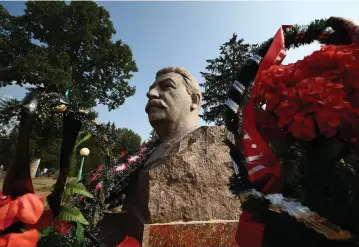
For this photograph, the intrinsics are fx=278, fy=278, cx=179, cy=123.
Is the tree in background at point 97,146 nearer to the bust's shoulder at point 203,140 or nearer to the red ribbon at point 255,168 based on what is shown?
the bust's shoulder at point 203,140

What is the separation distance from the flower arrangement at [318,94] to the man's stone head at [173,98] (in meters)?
2.52

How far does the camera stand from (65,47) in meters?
20.2

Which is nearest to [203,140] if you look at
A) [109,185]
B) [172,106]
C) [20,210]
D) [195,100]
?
[172,106]

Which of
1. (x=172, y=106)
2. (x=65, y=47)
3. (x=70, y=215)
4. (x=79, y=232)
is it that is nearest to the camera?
(x=70, y=215)

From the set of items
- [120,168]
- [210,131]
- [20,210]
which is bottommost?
[20,210]

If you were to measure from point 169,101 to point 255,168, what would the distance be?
263 centimetres

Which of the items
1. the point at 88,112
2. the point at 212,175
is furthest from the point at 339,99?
the point at 212,175

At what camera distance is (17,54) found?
19.7 meters

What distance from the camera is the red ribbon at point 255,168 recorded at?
1.23m

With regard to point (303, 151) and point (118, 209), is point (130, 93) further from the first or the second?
point (303, 151)

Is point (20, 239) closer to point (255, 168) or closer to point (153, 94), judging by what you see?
point (255, 168)

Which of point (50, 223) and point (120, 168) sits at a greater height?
point (120, 168)

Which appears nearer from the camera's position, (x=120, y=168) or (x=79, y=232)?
(x=79, y=232)

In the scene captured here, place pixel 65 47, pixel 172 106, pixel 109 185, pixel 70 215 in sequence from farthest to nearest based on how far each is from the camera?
pixel 65 47
pixel 172 106
pixel 109 185
pixel 70 215
